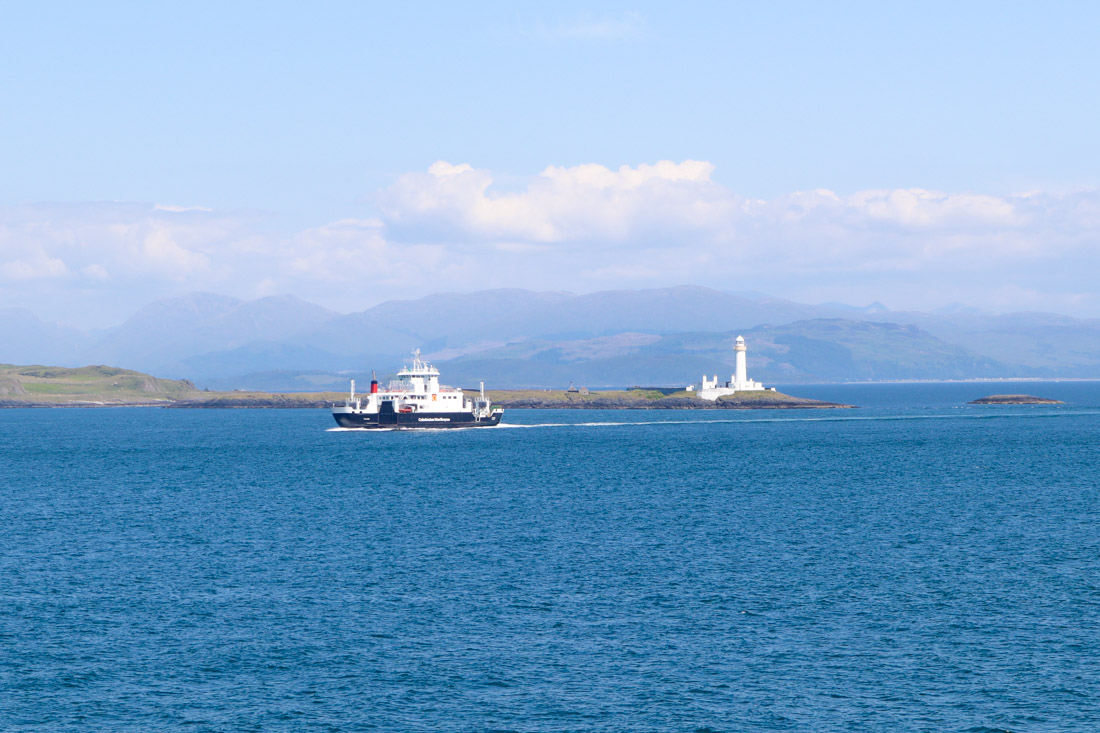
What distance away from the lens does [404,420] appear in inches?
5930

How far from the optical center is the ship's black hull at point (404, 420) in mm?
150625

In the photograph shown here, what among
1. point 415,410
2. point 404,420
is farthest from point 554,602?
point 415,410

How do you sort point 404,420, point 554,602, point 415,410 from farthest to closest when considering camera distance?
point 415,410
point 404,420
point 554,602

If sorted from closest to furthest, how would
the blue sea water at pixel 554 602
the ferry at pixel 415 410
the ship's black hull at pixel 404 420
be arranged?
the blue sea water at pixel 554 602 → the ship's black hull at pixel 404 420 → the ferry at pixel 415 410

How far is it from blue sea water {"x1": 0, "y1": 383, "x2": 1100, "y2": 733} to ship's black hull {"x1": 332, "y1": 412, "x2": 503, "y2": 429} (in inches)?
2335

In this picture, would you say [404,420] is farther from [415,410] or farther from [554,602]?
[554,602]

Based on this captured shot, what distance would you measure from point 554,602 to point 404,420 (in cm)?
11037

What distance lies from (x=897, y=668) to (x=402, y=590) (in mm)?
20053

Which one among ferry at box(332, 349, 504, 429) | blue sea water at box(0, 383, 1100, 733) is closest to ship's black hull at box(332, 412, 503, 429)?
ferry at box(332, 349, 504, 429)

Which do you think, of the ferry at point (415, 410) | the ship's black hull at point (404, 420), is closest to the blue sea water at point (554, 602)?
the ship's black hull at point (404, 420)

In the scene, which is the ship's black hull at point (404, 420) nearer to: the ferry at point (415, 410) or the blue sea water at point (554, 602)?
the ferry at point (415, 410)

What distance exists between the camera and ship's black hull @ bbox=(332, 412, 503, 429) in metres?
151

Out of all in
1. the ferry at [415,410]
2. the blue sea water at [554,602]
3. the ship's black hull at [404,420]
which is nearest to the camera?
the blue sea water at [554,602]

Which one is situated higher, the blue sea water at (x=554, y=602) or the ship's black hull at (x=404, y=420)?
the ship's black hull at (x=404, y=420)
